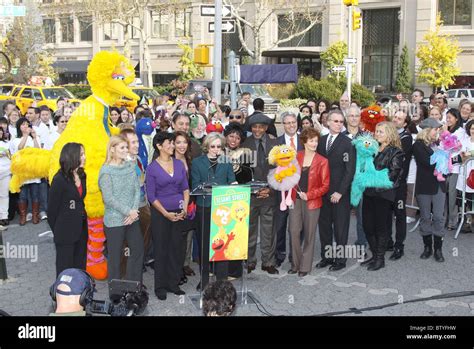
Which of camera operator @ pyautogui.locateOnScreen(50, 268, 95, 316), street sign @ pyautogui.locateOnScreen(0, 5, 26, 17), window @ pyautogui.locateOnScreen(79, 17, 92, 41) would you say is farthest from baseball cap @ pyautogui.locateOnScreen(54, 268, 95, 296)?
window @ pyautogui.locateOnScreen(79, 17, 92, 41)

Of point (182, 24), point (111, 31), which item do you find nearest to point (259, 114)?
point (182, 24)

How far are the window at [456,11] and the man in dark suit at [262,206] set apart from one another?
33346 mm

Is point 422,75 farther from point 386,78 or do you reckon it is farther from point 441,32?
point 386,78

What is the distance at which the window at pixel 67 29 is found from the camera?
52.1 metres

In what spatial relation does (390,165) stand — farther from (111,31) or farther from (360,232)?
(111,31)

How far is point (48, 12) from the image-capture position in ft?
163

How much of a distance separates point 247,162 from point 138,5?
1431 inches

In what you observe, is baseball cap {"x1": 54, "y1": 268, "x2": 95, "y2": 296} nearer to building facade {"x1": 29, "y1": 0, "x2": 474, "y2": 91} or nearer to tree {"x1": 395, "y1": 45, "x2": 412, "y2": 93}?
tree {"x1": 395, "y1": 45, "x2": 412, "y2": 93}

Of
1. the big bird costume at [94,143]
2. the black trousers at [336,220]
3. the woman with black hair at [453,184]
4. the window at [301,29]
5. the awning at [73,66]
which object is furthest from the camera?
the awning at [73,66]

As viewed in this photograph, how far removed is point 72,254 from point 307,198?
282 cm

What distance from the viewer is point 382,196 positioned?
737 centimetres

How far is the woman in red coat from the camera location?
7250mm

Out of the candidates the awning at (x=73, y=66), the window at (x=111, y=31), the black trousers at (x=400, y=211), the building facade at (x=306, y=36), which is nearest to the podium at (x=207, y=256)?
the black trousers at (x=400, y=211)

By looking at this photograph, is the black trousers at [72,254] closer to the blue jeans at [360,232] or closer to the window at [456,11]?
the blue jeans at [360,232]
